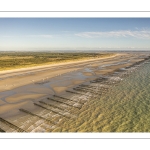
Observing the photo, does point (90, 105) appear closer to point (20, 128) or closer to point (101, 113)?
point (101, 113)
